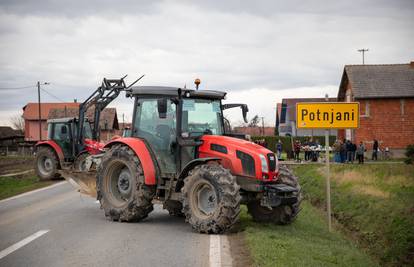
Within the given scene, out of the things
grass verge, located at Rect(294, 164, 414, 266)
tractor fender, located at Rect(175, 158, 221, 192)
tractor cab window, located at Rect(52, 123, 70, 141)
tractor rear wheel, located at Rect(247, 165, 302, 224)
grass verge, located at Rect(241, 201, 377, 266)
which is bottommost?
grass verge, located at Rect(294, 164, 414, 266)

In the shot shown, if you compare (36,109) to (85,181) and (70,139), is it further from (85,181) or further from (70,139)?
(85,181)

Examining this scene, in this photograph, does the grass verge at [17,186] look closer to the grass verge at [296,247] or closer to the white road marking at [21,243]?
the white road marking at [21,243]

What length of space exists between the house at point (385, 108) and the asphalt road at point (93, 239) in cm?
3335

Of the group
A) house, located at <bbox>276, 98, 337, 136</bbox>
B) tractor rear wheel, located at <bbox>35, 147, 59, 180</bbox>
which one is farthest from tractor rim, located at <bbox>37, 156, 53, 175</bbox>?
house, located at <bbox>276, 98, 337, 136</bbox>

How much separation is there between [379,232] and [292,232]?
18.6 feet

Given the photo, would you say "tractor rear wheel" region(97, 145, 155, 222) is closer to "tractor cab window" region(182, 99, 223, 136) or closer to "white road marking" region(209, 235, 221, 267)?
"tractor cab window" region(182, 99, 223, 136)

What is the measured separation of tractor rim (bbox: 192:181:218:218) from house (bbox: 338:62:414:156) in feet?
117

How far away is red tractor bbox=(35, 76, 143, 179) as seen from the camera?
2505 centimetres

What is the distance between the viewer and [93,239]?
9.98 meters

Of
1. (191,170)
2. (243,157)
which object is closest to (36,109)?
(191,170)

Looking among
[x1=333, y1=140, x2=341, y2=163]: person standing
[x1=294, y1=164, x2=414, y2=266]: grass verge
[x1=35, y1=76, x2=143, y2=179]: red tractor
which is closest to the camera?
[x1=294, y1=164, x2=414, y2=266]: grass verge

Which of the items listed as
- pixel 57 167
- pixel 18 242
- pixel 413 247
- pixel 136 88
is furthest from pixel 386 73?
pixel 18 242

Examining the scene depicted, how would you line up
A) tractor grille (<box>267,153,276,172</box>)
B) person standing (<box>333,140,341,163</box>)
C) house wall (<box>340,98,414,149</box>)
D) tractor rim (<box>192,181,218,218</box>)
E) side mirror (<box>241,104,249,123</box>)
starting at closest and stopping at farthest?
tractor rim (<box>192,181,218,218</box>)
tractor grille (<box>267,153,276,172</box>)
side mirror (<box>241,104,249,123</box>)
person standing (<box>333,140,341,163</box>)
house wall (<box>340,98,414,149</box>)

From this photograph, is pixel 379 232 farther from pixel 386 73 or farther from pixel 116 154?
pixel 386 73
